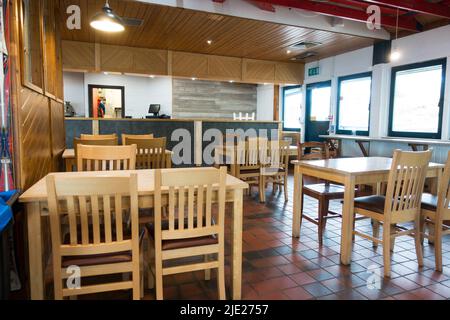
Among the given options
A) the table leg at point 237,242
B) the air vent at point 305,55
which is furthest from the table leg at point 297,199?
the air vent at point 305,55

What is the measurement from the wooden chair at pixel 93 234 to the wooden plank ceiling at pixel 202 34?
11.3 feet

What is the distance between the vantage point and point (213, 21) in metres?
4.90

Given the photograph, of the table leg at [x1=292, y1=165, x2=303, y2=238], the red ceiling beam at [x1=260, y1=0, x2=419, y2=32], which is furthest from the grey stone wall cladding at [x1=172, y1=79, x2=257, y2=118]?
the table leg at [x1=292, y1=165, x2=303, y2=238]

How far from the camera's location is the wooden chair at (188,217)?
1704mm

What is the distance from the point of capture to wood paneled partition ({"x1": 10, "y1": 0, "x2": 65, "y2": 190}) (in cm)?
181

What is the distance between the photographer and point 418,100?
5441 mm

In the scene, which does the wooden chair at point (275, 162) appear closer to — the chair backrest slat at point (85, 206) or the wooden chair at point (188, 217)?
the wooden chair at point (188, 217)

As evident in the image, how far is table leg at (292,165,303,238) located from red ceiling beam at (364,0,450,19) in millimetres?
2519

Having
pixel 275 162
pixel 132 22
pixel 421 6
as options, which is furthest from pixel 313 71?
pixel 132 22

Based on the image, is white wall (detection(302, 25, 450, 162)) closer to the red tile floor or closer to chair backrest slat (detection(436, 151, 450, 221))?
chair backrest slat (detection(436, 151, 450, 221))

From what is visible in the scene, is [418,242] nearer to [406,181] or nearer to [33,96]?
[406,181]
